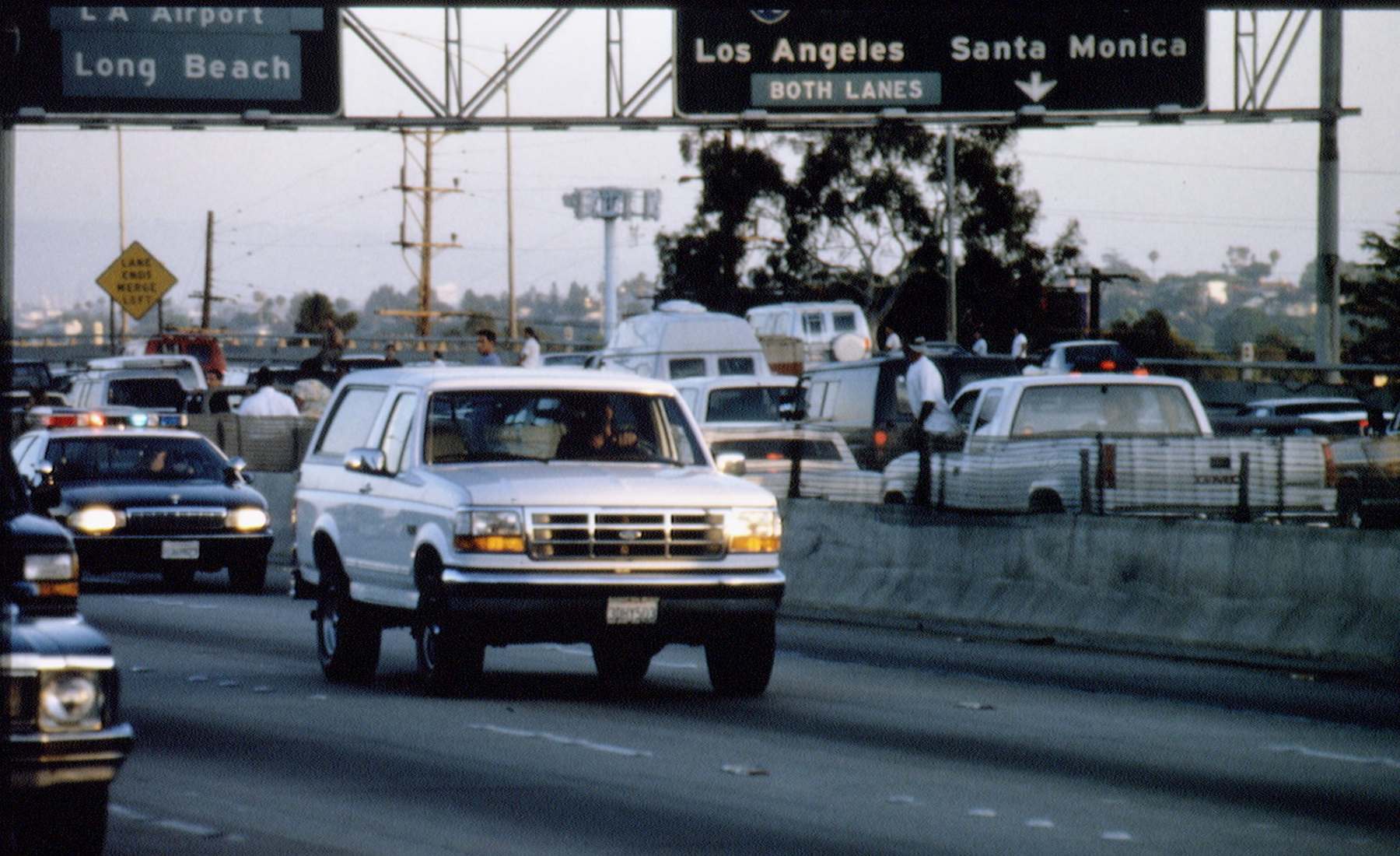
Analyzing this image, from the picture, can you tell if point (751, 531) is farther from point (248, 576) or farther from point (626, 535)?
point (248, 576)

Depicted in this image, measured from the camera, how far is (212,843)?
8.96 meters

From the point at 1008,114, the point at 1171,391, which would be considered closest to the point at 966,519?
the point at 1171,391

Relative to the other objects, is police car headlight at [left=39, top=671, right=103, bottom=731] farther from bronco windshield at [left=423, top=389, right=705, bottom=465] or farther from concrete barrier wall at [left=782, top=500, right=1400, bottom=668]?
concrete barrier wall at [left=782, top=500, right=1400, bottom=668]

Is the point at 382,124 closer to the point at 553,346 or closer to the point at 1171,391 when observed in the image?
the point at 1171,391

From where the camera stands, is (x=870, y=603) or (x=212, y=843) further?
(x=870, y=603)

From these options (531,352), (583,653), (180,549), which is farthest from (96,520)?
(531,352)

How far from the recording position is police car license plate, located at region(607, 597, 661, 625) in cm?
1326

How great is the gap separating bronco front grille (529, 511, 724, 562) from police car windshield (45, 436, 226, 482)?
11153 millimetres

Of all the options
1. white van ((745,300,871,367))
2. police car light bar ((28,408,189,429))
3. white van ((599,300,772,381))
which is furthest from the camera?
white van ((745,300,871,367))

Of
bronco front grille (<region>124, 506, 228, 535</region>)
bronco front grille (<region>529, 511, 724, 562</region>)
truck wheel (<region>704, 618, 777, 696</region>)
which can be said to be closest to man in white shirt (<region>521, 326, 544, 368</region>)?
bronco front grille (<region>124, 506, 228, 535</region>)

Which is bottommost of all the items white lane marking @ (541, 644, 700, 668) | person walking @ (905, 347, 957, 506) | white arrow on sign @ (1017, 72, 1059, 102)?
white lane marking @ (541, 644, 700, 668)

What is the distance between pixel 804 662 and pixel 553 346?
2819 inches

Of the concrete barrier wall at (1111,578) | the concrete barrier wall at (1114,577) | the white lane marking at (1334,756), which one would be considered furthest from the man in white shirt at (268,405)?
the white lane marking at (1334,756)

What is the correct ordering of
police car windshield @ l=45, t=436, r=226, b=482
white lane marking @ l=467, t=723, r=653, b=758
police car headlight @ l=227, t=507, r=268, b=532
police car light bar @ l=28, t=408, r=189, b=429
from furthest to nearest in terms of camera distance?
police car light bar @ l=28, t=408, r=189, b=429 → police car windshield @ l=45, t=436, r=226, b=482 → police car headlight @ l=227, t=507, r=268, b=532 → white lane marking @ l=467, t=723, r=653, b=758
